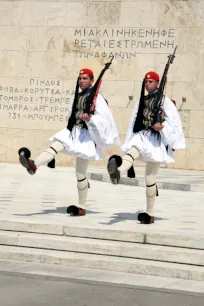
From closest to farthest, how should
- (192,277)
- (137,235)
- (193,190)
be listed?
(192,277)
(137,235)
(193,190)

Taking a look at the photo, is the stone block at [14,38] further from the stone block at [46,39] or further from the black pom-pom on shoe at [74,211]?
the black pom-pom on shoe at [74,211]

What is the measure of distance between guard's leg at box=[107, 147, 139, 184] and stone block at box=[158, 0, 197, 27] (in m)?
10.3

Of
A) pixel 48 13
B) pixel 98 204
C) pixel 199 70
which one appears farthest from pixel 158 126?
pixel 48 13

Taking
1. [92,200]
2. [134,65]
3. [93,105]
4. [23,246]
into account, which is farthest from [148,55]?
[23,246]

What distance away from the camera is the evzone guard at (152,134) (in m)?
9.07

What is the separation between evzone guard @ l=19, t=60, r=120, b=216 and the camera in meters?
9.42

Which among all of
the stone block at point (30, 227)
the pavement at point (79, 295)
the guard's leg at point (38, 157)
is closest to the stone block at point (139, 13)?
the guard's leg at point (38, 157)

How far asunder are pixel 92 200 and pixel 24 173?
539cm

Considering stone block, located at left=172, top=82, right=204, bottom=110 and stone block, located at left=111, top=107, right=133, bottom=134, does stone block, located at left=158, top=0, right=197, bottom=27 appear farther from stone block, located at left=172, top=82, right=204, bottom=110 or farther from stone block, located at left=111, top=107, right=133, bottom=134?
stone block, located at left=111, top=107, right=133, bottom=134

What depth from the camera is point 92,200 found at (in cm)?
1179

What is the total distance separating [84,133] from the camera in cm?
956

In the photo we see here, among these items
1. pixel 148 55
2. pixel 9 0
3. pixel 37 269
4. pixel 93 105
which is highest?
pixel 9 0

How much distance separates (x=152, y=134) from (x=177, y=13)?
10174mm

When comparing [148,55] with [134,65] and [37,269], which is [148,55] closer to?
[134,65]
